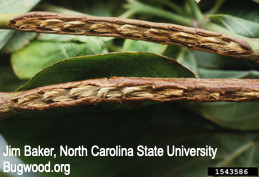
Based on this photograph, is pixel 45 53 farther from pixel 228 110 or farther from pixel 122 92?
pixel 228 110

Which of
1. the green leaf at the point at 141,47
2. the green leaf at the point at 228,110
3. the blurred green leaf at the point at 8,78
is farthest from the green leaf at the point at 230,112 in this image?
the blurred green leaf at the point at 8,78

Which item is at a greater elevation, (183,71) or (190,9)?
(190,9)

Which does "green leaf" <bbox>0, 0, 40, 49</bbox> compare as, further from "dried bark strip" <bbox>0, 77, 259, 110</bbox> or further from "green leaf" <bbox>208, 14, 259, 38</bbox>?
"green leaf" <bbox>208, 14, 259, 38</bbox>

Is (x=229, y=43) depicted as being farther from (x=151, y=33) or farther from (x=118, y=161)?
(x=118, y=161)

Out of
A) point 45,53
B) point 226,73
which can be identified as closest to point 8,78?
point 45,53

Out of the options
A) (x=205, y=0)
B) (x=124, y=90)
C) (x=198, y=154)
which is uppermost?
(x=205, y=0)

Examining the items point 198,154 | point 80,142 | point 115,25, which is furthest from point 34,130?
point 198,154

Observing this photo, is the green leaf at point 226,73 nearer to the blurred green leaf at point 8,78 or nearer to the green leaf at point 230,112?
the green leaf at point 230,112

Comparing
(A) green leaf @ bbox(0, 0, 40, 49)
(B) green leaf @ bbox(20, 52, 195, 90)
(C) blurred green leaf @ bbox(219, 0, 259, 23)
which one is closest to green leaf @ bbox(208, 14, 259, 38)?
(C) blurred green leaf @ bbox(219, 0, 259, 23)
